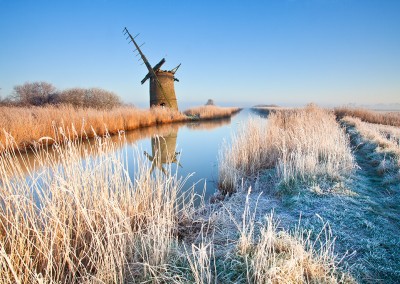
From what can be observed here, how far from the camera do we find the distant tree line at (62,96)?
26.0 m

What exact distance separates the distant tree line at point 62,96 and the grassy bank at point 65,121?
12224mm

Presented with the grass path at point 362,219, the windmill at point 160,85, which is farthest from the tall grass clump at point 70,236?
the windmill at point 160,85

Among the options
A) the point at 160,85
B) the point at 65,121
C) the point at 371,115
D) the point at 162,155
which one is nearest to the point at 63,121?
the point at 65,121

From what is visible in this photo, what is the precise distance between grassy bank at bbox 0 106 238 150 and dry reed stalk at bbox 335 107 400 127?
40.7 ft

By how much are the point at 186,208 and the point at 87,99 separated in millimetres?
27640

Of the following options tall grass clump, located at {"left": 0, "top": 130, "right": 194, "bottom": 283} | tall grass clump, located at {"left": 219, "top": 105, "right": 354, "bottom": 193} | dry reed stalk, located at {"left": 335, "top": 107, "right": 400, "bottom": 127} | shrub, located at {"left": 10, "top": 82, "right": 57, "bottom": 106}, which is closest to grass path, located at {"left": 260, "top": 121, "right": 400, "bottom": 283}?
tall grass clump, located at {"left": 219, "top": 105, "right": 354, "bottom": 193}

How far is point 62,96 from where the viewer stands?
2644 cm

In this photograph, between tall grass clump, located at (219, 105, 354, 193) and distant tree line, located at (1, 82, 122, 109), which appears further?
distant tree line, located at (1, 82, 122, 109)

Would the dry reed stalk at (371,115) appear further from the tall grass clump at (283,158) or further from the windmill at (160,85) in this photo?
the windmill at (160,85)

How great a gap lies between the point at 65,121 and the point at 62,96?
20.6 metres

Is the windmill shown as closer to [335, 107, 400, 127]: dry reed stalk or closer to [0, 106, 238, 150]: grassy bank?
[0, 106, 238, 150]: grassy bank

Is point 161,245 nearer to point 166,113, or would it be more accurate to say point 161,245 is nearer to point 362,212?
point 362,212

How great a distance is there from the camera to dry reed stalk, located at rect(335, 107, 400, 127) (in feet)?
42.1

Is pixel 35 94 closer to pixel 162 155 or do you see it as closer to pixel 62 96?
pixel 62 96
